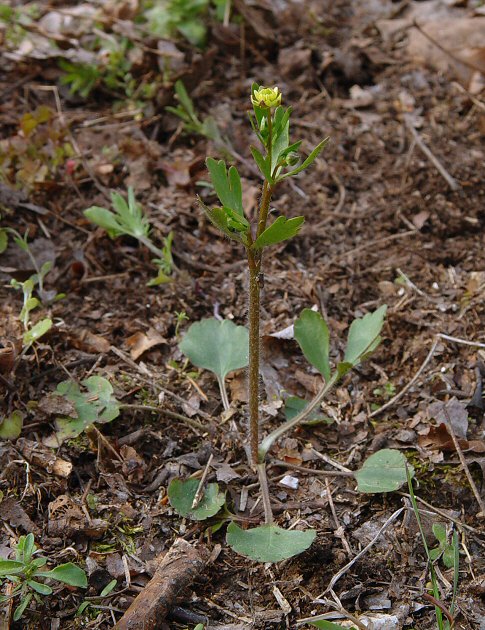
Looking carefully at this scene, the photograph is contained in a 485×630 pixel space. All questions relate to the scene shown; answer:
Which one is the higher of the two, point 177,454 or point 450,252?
point 450,252

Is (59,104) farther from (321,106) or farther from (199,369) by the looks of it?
(199,369)

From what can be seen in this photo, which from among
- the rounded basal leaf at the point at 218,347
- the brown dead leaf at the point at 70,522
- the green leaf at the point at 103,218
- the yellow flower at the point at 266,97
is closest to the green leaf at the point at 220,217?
the yellow flower at the point at 266,97

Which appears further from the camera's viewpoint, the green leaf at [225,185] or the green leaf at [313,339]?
the green leaf at [313,339]

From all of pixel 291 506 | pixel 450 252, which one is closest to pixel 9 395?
pixel 291 506

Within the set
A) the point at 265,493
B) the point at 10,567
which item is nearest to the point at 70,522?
the point at 10,567

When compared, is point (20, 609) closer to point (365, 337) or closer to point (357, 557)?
point (357, 557)

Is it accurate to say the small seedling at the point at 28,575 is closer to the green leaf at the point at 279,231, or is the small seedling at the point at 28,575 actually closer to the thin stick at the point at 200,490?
the thin stick at the point at 200,490
